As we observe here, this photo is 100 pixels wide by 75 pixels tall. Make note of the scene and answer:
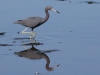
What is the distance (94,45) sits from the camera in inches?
537

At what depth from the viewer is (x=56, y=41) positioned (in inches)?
564

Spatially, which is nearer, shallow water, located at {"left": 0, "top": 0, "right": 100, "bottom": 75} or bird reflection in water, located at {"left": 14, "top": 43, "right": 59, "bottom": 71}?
shallow water, located at {"left": 0, "top": 0, "right": 100, "bottom": 75}

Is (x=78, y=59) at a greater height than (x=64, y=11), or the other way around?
(x=78, y=59)

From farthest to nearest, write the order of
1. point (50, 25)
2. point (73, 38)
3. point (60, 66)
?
point (50, 25), point (73, 38), point (60, 66)

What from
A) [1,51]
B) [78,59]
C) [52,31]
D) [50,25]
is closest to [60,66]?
[78,59]

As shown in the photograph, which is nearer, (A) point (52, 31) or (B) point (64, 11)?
(A) point (52, 31)

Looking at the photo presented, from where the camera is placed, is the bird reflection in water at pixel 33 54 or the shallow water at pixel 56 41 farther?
the bird reflection in water at pixel 33 54

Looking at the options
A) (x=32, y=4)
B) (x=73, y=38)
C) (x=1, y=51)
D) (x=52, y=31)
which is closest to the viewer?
(x=1, y=51)

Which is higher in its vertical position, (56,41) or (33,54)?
Answer: (33,54)

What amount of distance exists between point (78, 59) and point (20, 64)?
144 centimetres

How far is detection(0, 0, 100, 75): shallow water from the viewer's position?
37.0 ft

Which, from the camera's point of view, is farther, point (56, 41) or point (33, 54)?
point (56, 41)

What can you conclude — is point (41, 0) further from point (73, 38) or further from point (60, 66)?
point (60, 66)

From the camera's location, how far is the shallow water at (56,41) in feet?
37.0
